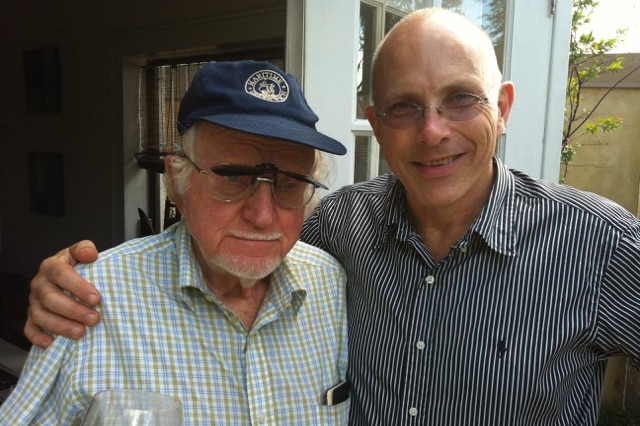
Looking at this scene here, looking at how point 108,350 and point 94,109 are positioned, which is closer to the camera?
point 108,350

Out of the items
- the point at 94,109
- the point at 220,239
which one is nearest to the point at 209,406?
the point at 220,239

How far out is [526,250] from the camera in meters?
1.33

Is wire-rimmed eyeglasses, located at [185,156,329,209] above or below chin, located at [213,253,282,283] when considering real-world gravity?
above

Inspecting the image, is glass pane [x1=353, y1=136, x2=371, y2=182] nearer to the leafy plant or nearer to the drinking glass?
the drinking glass

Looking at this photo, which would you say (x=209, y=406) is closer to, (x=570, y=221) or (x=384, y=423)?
(x=384, y=423)

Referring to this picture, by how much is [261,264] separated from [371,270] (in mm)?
328

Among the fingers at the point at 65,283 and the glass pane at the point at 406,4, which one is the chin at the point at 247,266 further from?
the glass pane at the point at 406,4

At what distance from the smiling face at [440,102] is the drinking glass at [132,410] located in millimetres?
852

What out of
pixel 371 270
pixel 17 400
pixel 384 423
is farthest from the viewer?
pixel 371 270

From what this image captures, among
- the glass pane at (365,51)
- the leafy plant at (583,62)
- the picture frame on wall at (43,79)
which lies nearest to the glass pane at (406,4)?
the glass pane at (365,51)

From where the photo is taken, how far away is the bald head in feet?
4.40

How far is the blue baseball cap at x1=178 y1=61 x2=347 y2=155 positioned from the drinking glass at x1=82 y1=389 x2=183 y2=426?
630mm

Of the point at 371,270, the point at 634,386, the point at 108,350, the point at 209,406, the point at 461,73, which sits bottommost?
the point at 634,386

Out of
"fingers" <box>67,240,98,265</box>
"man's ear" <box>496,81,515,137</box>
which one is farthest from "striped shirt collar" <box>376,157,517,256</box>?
"fingers" <box>67,240,98,265</box>
